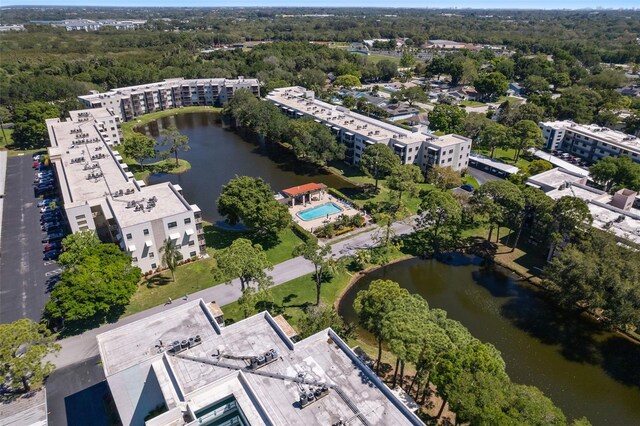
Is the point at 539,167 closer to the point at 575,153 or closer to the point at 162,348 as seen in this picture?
the point at 575,153

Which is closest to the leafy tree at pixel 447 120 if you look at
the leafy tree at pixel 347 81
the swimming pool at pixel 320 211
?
the swimming pool at pixel 320 211

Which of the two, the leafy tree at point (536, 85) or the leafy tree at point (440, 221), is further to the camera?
the leafy tree at point (536, 85)

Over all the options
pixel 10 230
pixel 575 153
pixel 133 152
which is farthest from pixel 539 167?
pixel 10 230

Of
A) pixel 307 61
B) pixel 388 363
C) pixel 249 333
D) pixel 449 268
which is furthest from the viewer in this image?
pixel 307 61

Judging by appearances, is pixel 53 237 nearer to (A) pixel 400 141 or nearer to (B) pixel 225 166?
(B) pixel 225 166

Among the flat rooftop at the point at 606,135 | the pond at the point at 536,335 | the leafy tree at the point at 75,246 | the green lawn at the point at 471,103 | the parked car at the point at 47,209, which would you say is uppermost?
the flat rooftop at the point at 606,135

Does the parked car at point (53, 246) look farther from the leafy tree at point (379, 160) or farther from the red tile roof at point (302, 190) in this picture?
the leafy tree at point (379, 160)

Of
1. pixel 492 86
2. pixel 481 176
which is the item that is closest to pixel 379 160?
pixel 481 176

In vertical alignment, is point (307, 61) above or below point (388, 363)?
above
